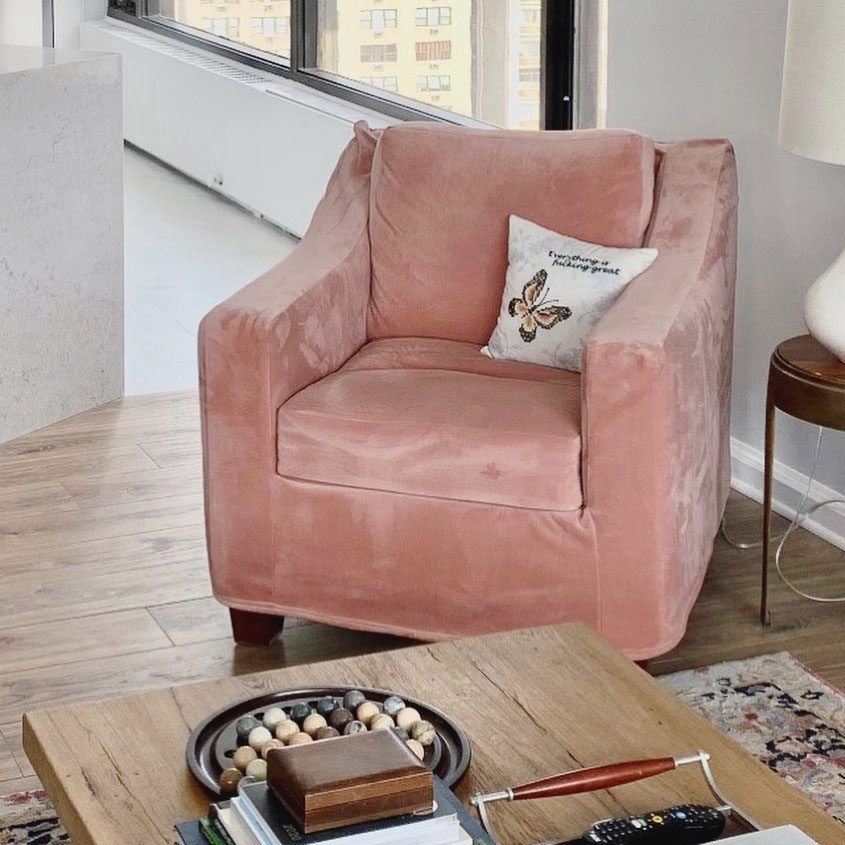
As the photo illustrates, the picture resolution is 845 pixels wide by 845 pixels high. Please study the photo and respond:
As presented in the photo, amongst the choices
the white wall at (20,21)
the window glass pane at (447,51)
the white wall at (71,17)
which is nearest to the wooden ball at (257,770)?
the window glass pane at (447,51)

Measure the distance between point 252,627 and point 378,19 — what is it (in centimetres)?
361

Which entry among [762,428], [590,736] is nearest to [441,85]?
[762,428]

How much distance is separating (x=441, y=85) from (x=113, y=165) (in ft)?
5.61

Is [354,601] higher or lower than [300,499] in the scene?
lower

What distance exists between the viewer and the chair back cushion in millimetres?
2945

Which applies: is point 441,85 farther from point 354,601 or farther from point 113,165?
point 354,601

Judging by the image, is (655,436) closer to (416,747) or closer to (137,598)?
(416,747)

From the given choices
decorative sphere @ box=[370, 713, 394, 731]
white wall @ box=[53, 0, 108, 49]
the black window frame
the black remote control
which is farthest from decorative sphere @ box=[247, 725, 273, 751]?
white wall @ box=[53, 0, 108, 49]

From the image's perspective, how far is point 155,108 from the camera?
777 cm

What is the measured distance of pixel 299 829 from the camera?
4.42 feet

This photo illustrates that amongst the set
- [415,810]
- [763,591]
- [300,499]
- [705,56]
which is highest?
[705,56]

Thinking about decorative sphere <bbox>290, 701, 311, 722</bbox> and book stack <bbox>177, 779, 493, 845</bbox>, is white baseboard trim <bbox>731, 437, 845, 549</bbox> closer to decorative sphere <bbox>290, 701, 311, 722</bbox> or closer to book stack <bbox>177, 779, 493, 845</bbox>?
decorative sphere <bbox>290, 701, 311, 722</bbox>

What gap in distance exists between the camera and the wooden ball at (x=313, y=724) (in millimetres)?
1623

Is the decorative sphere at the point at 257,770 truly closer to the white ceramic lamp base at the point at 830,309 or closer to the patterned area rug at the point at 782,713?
the patterned area rug at the point at 782,713
